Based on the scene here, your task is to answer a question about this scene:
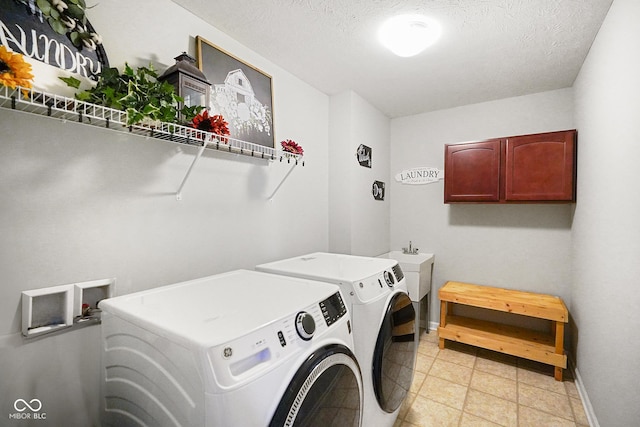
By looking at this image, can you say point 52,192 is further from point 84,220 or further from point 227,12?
point 227,12

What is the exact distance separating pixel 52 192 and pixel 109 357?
67cm

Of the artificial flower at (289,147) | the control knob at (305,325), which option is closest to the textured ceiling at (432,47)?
the artificial flower at (289,147)

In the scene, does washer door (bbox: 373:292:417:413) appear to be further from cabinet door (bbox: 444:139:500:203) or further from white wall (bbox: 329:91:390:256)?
cabinet door (bbox: 444:139:500:203)

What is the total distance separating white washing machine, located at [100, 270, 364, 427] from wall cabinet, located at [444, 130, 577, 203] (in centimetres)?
214

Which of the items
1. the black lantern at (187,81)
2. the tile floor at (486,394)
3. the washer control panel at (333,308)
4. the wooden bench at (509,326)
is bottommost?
the tile floor at (486,394)

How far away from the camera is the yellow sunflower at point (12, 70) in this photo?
0.81 metres

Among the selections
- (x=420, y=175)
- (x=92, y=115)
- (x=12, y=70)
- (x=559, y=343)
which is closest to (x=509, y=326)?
(x=559, y=343)

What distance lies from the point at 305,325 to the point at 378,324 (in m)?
0.56

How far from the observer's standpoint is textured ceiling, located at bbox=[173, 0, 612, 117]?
159 cm

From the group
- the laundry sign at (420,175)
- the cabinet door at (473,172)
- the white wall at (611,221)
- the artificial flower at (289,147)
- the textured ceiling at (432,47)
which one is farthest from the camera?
the laundry sign at (420,175)

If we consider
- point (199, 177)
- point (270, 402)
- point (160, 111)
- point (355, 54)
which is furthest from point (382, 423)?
point (355, 54)

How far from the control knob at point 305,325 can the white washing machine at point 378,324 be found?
391mm

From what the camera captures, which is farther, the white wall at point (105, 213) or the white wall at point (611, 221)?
the white wall at point (611, 221)

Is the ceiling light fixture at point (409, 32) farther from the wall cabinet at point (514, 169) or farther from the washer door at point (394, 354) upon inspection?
the washer door at point (394, 354)
